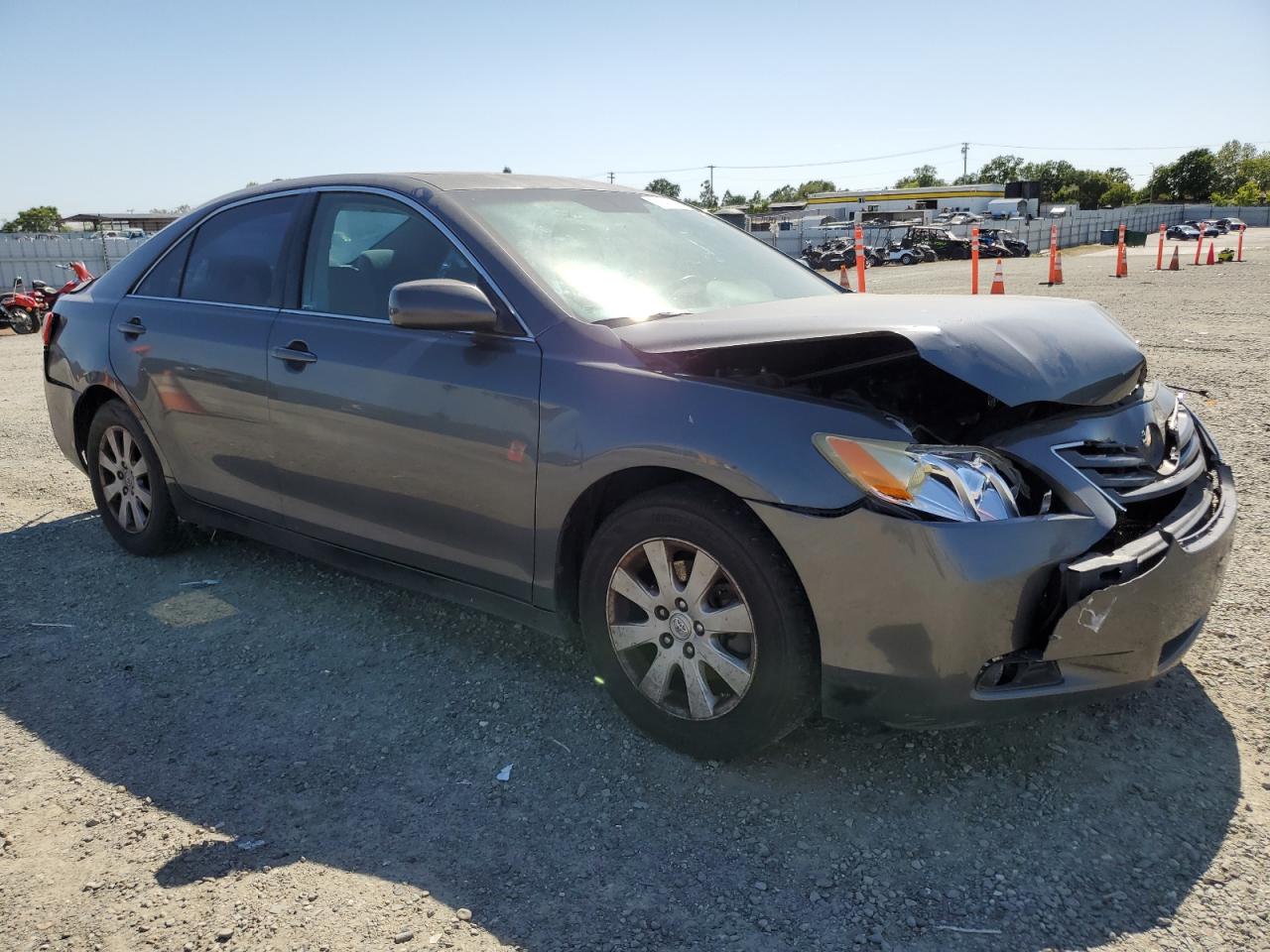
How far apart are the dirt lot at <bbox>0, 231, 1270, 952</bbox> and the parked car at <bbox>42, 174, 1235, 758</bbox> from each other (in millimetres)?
305

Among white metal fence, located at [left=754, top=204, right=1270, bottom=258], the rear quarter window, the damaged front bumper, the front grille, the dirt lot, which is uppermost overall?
white metal fence, located at [left=754, top=204, right=1270, bottom=258]

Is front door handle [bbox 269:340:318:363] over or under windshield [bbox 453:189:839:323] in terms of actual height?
under

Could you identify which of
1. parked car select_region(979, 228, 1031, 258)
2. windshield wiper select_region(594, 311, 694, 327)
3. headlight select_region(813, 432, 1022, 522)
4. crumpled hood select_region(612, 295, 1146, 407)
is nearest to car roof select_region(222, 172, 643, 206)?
windshield wiper select_region(594, 311, 694, 327)

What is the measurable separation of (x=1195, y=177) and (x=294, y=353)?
414ft

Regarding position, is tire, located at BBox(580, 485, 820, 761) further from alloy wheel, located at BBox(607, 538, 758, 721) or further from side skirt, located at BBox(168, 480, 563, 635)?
side skirt, located at BBox(168, 480, 563, 635)

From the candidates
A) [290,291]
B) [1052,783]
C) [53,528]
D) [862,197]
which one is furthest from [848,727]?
[862,197]

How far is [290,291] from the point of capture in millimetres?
3869

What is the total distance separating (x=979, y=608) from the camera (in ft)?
7.68

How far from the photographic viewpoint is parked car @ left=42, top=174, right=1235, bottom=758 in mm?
2406

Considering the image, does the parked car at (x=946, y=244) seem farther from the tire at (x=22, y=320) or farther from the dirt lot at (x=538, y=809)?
the dirt lot at (x=538, y=809)

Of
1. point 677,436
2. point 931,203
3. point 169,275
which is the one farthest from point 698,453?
point 931,203

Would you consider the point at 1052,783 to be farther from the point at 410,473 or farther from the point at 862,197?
the point at 862,197

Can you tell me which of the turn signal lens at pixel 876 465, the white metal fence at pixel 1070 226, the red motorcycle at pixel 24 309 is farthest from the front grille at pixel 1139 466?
the red motorcycle at pixel 24 309

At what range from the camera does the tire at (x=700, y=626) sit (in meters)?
2.56
